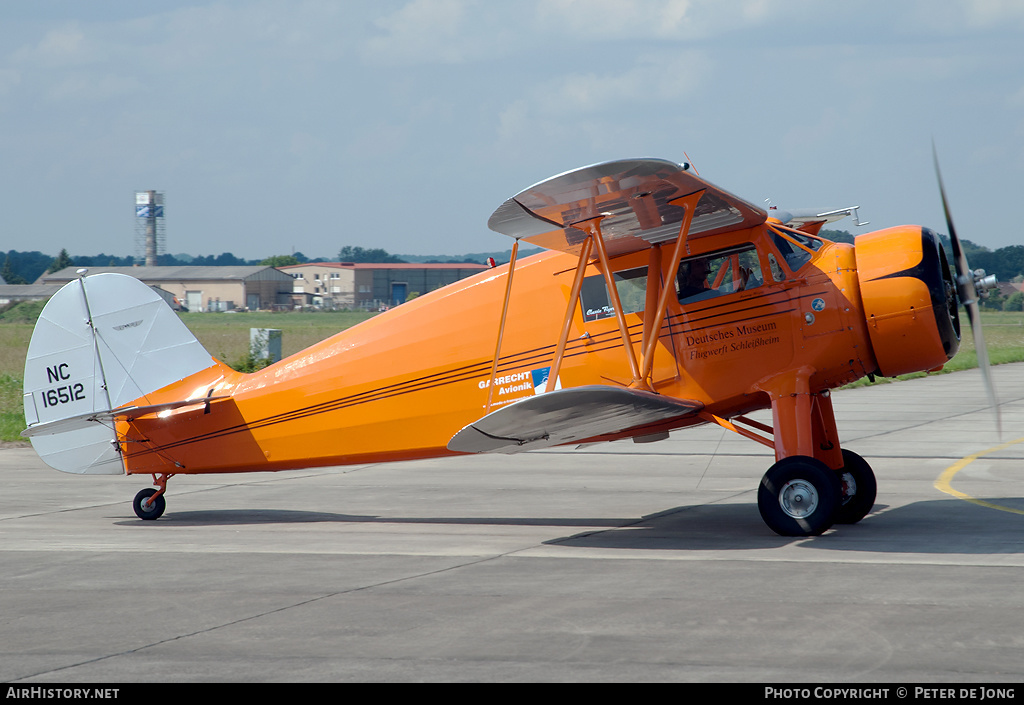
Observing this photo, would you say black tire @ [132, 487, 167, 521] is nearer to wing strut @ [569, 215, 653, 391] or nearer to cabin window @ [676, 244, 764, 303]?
wing strut @ [569, 215, 653, 391]

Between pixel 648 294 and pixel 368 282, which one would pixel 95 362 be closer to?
pixel 648 294

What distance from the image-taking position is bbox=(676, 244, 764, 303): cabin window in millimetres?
9250

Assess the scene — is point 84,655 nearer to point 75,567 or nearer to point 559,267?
point 75,567

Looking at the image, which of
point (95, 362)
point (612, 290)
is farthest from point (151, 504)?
point (612, 290)

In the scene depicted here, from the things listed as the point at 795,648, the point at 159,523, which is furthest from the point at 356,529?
the point at 795,648

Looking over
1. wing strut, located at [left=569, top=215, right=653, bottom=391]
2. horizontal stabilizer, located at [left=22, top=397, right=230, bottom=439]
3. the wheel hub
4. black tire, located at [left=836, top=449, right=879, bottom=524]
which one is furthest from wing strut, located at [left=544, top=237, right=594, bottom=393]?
horizontal stabilizer, located at [left=22, top=397, right=230, bottom=439]

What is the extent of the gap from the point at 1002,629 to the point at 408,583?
389 centimetres

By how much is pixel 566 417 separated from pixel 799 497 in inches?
81.4

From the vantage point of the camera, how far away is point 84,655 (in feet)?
18.6

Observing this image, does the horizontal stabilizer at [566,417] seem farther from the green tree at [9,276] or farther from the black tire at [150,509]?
the green tree at [9,276]

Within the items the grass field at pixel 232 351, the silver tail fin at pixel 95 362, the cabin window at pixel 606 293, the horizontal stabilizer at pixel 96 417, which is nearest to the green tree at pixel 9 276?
the grass field at pixel 232 351

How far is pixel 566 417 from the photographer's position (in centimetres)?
870

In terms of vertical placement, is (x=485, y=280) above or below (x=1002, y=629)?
above

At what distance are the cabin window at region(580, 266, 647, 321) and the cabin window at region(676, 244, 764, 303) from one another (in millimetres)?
362
